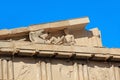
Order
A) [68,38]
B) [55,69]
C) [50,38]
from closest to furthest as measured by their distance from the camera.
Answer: [55,69] < [50,38] < [68,38]

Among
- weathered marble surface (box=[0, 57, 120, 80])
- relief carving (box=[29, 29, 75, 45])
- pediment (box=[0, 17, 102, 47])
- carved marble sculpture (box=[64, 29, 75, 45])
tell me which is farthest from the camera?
carved marble sculpture (box=[64, 29, 75, 45])

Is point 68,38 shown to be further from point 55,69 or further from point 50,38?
point 55,69

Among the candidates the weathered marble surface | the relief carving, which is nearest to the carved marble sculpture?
the relief carving

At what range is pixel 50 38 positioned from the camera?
949 inches

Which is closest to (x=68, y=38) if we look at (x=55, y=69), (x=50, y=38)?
(x=50, y=38)

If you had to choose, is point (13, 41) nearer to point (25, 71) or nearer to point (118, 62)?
point (25, 71)

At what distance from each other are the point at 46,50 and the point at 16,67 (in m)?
1.07

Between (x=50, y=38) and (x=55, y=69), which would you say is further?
(x=50, y=38)

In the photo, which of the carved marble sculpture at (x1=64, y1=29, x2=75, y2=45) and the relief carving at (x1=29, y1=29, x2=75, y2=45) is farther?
the carved marble sculpture at (x1=64, y1=29, x2=75, y2=45)

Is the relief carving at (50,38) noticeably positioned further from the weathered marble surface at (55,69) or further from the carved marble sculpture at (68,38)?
the weathered marble surface at (55,69)

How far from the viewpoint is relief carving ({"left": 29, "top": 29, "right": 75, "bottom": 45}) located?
23797mm

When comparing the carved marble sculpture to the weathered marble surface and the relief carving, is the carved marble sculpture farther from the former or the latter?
the weathered marble surface

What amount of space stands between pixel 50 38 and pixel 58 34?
340 mm

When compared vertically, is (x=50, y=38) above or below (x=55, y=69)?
above
